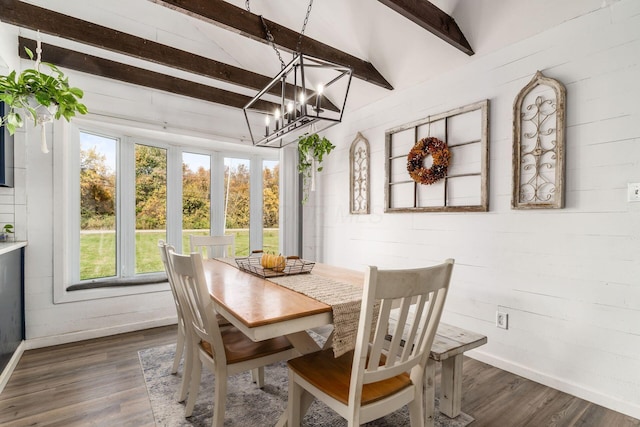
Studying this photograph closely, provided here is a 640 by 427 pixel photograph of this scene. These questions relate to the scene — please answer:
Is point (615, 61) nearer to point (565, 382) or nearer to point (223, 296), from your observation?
point (565, 382)

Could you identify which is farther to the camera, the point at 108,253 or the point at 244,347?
the point at 108,253

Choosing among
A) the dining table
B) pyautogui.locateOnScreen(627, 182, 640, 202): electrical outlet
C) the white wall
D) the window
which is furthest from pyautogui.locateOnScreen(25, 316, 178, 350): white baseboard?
pyautogui.locateOnScreen(627, 182, 640, 202): electrical outlet

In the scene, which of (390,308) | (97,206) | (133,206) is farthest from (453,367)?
(97,206)

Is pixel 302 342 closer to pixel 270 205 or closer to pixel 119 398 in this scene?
pixel 119 398

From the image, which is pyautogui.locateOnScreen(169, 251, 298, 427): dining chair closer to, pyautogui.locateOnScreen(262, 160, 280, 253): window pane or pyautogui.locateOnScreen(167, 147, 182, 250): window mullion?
pyautogui.locateOnScreen(167, 147, 182, 250): window mullion

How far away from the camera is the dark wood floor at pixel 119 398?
5.74 feet

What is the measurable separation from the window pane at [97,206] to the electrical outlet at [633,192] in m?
4.10

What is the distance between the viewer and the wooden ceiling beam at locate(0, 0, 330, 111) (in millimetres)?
2265

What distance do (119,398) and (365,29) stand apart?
3.28 m

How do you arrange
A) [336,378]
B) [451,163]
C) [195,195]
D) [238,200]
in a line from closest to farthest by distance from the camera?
[336,378], [451,163], [195,195], [238,200]

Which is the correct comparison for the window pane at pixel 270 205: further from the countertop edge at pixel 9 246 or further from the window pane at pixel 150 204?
the countertop edge at pixel 9 246

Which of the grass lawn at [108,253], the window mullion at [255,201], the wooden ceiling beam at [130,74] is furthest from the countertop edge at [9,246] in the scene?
the window mullion at [255,201]

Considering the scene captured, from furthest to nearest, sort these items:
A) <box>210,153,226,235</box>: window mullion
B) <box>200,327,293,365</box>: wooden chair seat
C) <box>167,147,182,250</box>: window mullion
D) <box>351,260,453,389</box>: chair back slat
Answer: <box>210,153,226,235</box>: window mullion, <box>167,147,182,250</box>: window mullion, <box>200,327,293,365</box>: wooden chair seat, <box>351,260,453,389</box>: chair back slat

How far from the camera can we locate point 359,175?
3584 millimetres
